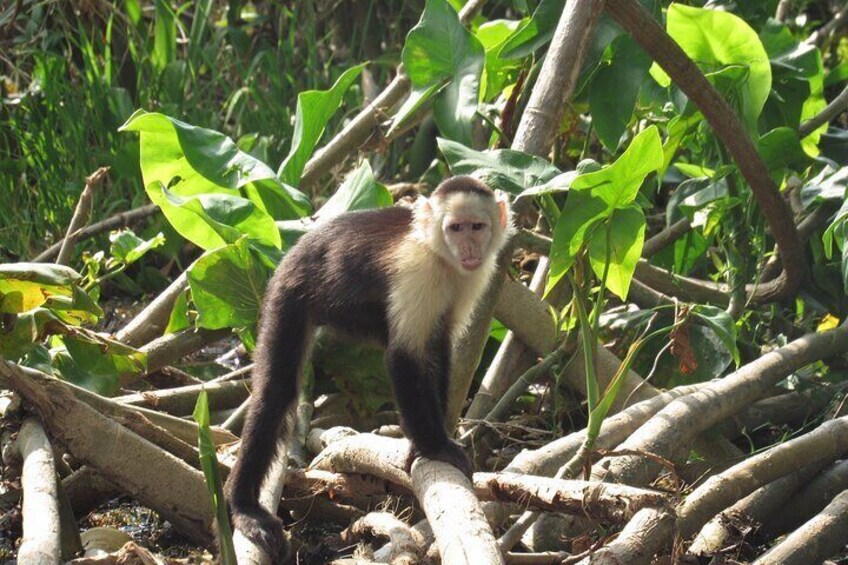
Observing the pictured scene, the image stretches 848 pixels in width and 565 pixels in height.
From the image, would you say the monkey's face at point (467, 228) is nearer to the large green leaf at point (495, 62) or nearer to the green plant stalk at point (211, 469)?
the large green leaf at point (495, 62)

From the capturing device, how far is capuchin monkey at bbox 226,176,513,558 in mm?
3520

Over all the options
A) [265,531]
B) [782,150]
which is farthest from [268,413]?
[782,150]

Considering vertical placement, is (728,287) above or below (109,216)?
above

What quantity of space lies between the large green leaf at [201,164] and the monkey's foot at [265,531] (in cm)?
134

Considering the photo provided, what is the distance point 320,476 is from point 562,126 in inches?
86.7

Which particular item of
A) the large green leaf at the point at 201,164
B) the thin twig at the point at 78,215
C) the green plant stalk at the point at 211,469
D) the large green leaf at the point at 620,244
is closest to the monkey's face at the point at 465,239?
the large green leaf at the point at 620,244

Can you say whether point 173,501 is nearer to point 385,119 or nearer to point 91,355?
point 91,355

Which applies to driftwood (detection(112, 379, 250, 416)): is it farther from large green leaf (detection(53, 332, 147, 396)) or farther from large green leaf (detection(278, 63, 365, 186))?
large green leaf (detection(278, 63, 365, 186))

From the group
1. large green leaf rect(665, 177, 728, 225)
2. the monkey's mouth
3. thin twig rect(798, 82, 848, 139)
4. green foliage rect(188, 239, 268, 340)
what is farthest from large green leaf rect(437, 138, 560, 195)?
thin twig rect(798, 82, 848, 139)

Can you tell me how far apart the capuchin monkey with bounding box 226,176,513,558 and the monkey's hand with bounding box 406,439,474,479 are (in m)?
0.03

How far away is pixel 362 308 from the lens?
12.4 ft

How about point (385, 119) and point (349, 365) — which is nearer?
point (349, 365)

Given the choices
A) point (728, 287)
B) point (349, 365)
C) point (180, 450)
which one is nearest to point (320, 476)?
point (180, 450)

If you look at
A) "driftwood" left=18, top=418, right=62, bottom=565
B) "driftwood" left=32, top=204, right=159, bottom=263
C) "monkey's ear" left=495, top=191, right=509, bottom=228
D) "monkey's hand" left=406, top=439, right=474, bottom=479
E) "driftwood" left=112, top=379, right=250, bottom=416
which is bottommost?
"driftwood" left=112, top=379, right=250, bottom=416
